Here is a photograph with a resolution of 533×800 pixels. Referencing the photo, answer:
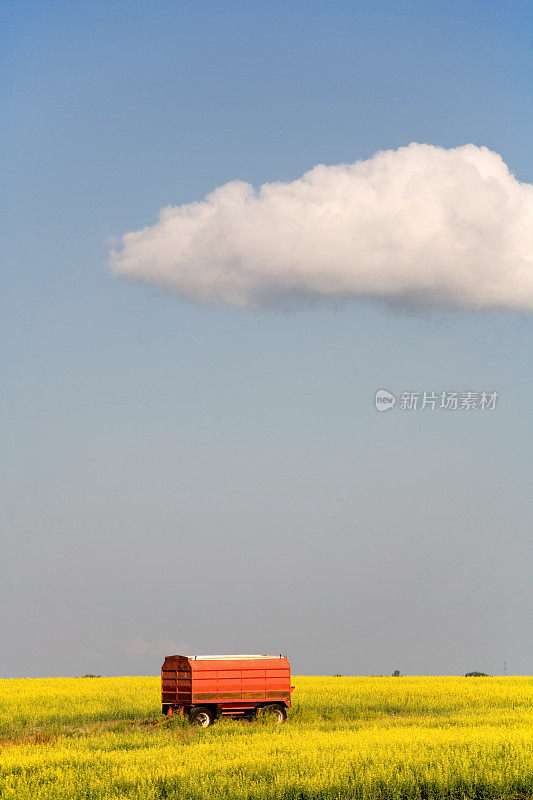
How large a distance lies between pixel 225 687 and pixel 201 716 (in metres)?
1.04

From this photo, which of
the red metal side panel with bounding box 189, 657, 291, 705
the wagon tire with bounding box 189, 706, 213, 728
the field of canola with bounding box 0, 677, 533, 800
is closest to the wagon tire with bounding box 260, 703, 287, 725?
the red metal side panel with bounding box 189, 657, 291, 705

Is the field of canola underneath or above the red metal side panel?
underneath

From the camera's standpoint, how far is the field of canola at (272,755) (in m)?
16.9

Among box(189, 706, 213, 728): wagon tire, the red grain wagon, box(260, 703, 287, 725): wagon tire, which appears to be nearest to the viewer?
box(189, 706, 213, 728): wagon tire

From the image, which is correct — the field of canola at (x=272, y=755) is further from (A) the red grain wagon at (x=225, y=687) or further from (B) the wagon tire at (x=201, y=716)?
(A) the red grain wagon at (x=225, y=687)

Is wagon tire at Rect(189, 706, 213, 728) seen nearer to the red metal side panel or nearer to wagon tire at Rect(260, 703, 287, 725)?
the red metal side panel

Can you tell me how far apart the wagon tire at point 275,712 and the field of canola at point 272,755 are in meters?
0.47

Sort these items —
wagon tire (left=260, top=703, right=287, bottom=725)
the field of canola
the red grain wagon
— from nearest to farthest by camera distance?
the field of canola < the red grain wagon < wagon tire (left=260, top=703, right=287, bottom=725)

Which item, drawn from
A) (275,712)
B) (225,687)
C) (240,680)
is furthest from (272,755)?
(275,712)

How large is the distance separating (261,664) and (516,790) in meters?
11.8

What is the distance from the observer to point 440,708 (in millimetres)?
33562

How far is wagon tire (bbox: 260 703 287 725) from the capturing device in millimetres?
27875

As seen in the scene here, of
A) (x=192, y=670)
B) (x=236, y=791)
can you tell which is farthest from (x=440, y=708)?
(x=236, y=791)

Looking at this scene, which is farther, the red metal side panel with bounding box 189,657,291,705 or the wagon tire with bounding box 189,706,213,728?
the red metal side panel with bounding box 189,657,291,705
